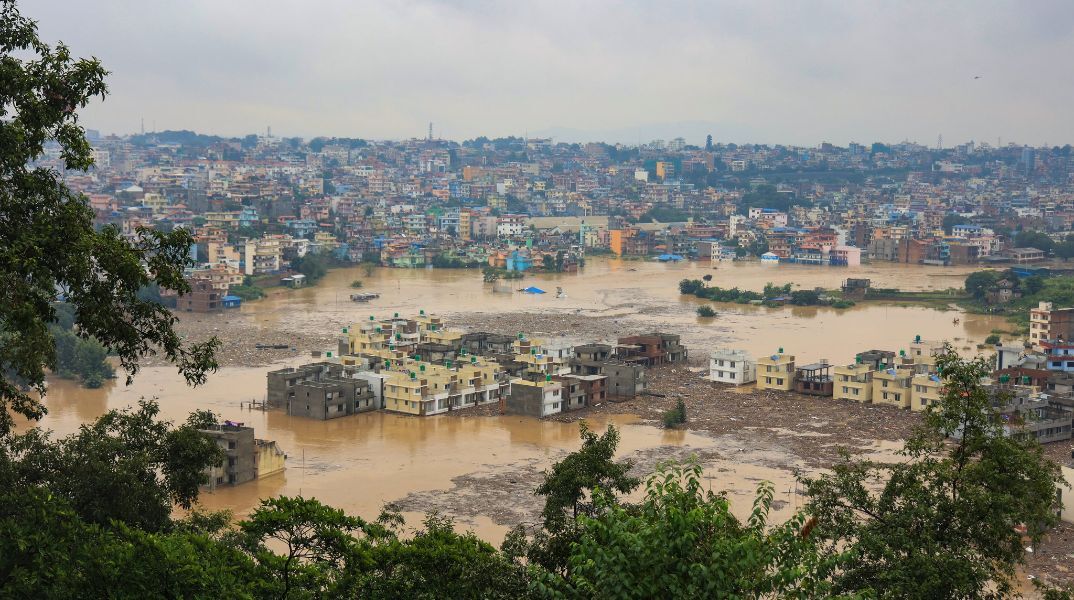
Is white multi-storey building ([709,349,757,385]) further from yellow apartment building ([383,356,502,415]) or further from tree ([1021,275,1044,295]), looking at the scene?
tree ([1021,275,1044,295])

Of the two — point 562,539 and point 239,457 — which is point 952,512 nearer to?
point 562,539

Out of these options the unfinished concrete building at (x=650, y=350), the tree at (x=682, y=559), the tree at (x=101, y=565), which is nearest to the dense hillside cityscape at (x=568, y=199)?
the unfinished concrete building at (x=650, y=350)

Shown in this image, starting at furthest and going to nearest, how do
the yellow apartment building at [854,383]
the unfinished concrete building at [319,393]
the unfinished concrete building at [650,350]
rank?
the unfinished concrete building at [650,350] → the yellow apartment building at [854,383] → the unfinished concrete building at [319,393]

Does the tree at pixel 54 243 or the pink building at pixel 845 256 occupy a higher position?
the tree at pixel 54 243

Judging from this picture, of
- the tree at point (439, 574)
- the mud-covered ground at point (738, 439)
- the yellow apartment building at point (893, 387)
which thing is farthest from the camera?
the yellow apartment building at point (893, 387)

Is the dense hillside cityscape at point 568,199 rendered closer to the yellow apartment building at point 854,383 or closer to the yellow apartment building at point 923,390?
the yellow apartment building at point 854,383

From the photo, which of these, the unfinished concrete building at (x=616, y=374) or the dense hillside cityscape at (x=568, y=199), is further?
the dense hillside cityscape at (x=568, y=199)

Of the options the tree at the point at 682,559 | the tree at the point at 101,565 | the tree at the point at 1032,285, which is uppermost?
the tree at the point at 682,559
